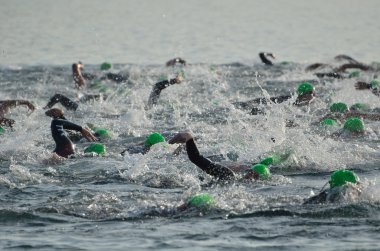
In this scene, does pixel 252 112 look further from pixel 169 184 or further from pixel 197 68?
pixel 197 68

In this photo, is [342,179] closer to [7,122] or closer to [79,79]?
[7,122]

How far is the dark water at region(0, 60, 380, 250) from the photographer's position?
9688mm

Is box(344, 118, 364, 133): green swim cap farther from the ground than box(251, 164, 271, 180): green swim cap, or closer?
farther from the ground

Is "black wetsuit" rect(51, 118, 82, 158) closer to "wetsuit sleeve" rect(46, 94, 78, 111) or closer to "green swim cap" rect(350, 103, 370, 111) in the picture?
"wetsuit sleeve" rect(46, 94, 78, 111)

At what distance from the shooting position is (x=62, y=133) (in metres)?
13.8

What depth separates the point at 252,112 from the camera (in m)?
17.2

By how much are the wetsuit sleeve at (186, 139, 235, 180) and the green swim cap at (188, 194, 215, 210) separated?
0.81m

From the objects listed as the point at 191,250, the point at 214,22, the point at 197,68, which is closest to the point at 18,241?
the point at 191,250

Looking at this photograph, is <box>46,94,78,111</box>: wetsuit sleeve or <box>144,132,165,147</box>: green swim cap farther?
<box>46,94,78,111</box>: wetsuit sleeve

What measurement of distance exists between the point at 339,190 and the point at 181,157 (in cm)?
385

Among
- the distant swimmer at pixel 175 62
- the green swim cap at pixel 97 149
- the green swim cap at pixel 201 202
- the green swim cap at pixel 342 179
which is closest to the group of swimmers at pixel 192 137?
the green swim cap at pixel 342 179

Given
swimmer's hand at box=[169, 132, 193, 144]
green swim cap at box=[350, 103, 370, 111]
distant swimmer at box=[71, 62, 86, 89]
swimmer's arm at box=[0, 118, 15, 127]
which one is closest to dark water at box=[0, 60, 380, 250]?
swimmer's arm at box=[0, 118, 15, 127]

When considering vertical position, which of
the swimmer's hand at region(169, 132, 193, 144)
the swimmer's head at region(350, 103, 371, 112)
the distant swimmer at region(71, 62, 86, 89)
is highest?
the distant swimmer at region(71, 62, 86, 89)

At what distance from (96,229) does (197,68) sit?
16041 millimetres
